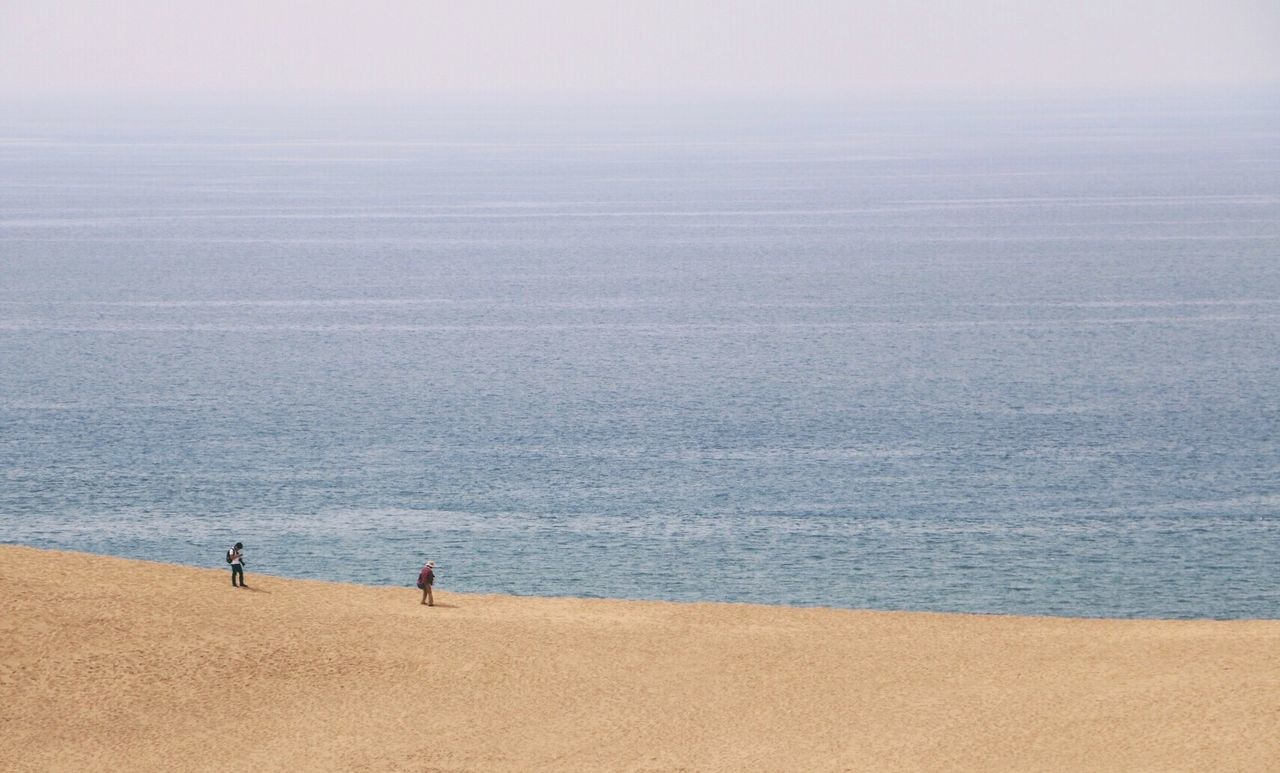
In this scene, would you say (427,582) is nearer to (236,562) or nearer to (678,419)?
(236,562)

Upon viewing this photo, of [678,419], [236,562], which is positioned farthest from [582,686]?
[678,419]

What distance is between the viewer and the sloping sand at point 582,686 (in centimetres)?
3603

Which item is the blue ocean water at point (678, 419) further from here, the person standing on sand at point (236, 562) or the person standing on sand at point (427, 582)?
the person standing on sand at point (236, 562)

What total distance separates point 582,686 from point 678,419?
45.0 meters

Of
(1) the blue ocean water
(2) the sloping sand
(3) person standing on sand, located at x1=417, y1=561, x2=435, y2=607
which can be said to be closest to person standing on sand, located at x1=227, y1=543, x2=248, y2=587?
(2) the sloping sand

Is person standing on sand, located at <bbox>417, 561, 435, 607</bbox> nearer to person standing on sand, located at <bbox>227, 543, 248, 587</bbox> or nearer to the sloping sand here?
the sloping sand

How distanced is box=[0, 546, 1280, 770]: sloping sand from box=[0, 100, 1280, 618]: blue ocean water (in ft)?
35.0

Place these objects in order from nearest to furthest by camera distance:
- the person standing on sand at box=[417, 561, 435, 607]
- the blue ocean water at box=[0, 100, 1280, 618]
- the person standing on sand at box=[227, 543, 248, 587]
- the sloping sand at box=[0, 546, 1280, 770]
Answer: the sloping sand at box=[0, 546, 1280, 770]
the person standing on sand at box=[227, 543, 248, 587]
the person standing on sand at box=[417, 561, 435, 607]
the blue ocean water at box=[0, 100, 1280, 618]

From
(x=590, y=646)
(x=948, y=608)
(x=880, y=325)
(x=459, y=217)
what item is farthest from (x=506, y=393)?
(x=459, y=217)

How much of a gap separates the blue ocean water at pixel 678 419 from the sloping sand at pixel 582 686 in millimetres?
10666

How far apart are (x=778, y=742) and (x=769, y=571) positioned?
21253mm

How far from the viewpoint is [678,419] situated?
277 ft

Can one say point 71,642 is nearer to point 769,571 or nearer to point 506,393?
point 769,571

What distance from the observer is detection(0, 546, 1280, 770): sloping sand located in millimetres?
36031
